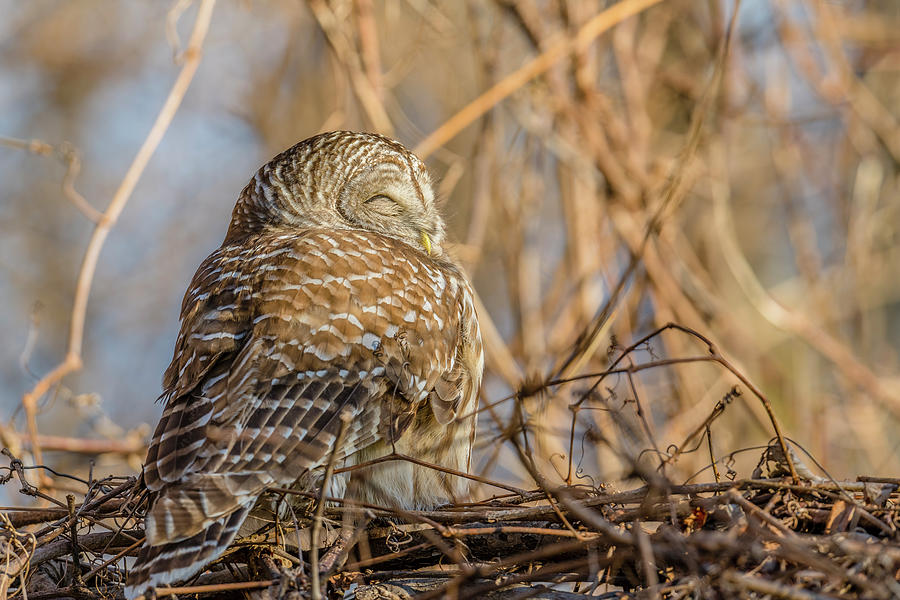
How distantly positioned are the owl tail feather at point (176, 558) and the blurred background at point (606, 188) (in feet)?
3.51

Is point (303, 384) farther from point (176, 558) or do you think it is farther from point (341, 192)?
point (341, 192)

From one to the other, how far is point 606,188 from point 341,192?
174 centimetres

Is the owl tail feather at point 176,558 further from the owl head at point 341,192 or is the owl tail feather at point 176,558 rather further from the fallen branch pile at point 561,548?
the owl head at point 341,192

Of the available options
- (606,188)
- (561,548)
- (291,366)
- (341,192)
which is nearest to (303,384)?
(291,366)

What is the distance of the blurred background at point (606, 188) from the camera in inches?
191

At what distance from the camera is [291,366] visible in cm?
262

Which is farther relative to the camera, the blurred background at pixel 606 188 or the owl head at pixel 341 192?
the blurred background at pixel 606 188

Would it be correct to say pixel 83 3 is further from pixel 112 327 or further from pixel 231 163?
pixel 112 327

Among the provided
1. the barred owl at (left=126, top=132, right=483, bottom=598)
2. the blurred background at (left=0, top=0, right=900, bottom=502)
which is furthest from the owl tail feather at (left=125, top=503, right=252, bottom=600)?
the blurred background at (left=0, top=0, right=900, bottom=502)

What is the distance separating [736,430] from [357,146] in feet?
11.6

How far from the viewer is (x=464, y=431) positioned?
124 inches

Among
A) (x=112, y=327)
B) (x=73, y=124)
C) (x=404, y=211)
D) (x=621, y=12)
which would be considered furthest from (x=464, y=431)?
(x=73, y=124)

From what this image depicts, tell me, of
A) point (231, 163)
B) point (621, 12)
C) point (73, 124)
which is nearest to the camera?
point (621, 12)

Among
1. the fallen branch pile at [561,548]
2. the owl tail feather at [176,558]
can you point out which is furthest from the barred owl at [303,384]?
the fallen branch pile at [561,548]
